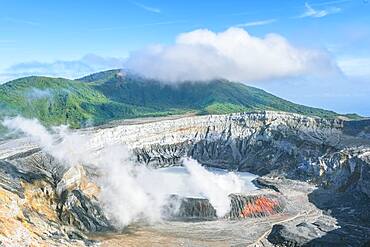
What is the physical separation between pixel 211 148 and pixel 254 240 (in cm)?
6228

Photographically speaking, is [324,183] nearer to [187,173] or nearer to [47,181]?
[187,173]

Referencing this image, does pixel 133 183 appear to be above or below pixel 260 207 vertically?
above

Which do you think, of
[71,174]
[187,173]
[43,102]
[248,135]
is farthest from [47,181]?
[43,102]

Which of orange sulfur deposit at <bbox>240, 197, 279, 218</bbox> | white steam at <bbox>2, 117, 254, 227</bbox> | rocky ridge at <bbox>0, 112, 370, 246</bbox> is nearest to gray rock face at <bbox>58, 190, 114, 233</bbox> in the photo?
rocky ridge at <bbox>0, 112, 370, 246</bbox>

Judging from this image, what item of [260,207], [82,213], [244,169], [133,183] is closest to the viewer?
[82,213]

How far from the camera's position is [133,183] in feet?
258

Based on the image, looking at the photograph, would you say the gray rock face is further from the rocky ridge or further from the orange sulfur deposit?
the orange sulfur deposit

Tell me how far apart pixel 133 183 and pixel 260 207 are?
19.4m

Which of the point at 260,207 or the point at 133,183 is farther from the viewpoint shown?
the point at 133,183

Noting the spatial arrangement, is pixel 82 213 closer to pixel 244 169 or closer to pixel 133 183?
pixel 133 183

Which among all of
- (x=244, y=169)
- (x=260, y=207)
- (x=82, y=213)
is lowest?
(x=82, y=213)

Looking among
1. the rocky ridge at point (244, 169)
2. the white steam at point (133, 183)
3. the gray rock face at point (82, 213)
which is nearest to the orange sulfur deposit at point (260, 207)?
the rocky ridge at point (244, 169)

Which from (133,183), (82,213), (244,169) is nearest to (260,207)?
(133,183)

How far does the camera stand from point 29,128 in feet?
412
